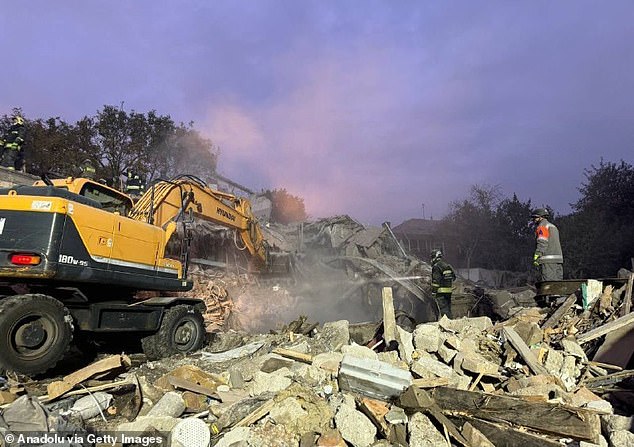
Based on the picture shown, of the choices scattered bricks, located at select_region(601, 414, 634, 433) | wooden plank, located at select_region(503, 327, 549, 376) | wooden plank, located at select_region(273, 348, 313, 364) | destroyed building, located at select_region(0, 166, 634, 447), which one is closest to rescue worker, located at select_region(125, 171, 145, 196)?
destroyed building, located at select_region(0, 166, 634, 447)

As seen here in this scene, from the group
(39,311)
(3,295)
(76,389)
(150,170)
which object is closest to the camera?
(76,389)

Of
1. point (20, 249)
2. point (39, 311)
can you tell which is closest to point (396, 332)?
point (39, 311)

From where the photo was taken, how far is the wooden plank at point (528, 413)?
11.4 ft

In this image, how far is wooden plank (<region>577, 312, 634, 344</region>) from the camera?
5.50m

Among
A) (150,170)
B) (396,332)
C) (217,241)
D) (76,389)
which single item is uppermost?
(150,170)

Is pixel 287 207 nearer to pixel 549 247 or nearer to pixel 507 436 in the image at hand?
pixel 549 247

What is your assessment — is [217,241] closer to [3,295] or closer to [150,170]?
[3,295]

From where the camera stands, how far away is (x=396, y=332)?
6074 mm

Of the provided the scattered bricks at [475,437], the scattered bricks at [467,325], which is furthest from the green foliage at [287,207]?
the scattered bricks at [475,437]

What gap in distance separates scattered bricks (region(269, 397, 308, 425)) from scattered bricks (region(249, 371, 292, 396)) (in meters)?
0.56

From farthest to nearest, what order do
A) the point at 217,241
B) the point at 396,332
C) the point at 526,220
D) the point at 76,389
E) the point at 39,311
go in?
the point at 526,220 → the point at 217,241 → the point at 396,332 → the point at 39,311 → the point at 76,389

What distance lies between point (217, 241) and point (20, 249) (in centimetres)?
643

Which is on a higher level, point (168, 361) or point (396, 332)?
point (396, 332)

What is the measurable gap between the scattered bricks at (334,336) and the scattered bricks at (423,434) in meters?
2.73
